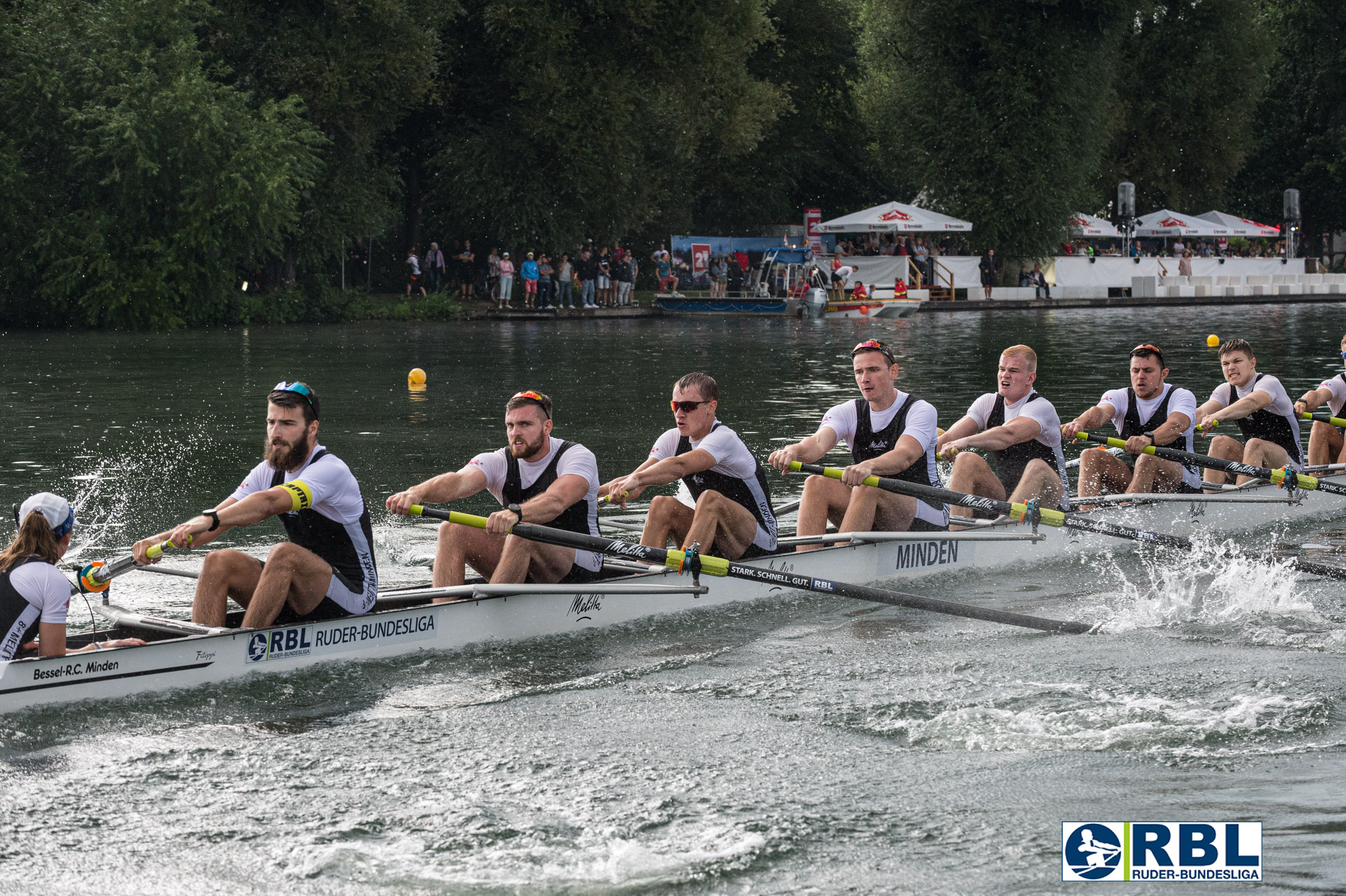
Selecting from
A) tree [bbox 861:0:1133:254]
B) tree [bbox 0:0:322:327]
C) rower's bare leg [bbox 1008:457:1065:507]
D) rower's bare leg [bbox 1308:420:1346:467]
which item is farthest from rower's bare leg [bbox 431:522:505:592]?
tree [bbox 861:0:1133:254]

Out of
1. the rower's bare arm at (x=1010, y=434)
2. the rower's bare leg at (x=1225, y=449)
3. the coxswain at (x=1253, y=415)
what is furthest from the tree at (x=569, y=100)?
the rower's bare arm at (x=1010, y=434)

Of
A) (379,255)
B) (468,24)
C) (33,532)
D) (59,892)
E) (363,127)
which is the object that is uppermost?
(468,24)

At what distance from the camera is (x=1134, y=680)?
786 centimetres

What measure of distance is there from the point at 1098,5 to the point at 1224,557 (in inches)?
1426

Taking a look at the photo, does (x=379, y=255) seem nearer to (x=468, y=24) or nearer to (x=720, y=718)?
(x=468, y=24)

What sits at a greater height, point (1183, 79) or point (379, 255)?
point (1183, 79)

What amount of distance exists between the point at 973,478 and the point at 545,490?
3.51 m

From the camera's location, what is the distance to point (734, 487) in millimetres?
9070

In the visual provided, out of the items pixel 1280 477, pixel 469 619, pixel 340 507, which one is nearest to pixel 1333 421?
pixel 1280 477

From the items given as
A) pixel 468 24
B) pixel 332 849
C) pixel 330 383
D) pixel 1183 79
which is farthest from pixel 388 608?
pixel 1183 79

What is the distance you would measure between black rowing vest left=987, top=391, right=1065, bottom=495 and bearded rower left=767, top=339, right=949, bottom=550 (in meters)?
0.91

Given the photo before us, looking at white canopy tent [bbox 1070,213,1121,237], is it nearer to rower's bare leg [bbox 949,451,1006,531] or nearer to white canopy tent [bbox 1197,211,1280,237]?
white canopy tent [bbox 1197,211,1280,237]

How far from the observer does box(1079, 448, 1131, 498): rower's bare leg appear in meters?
12.2

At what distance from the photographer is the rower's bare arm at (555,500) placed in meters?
8.03
